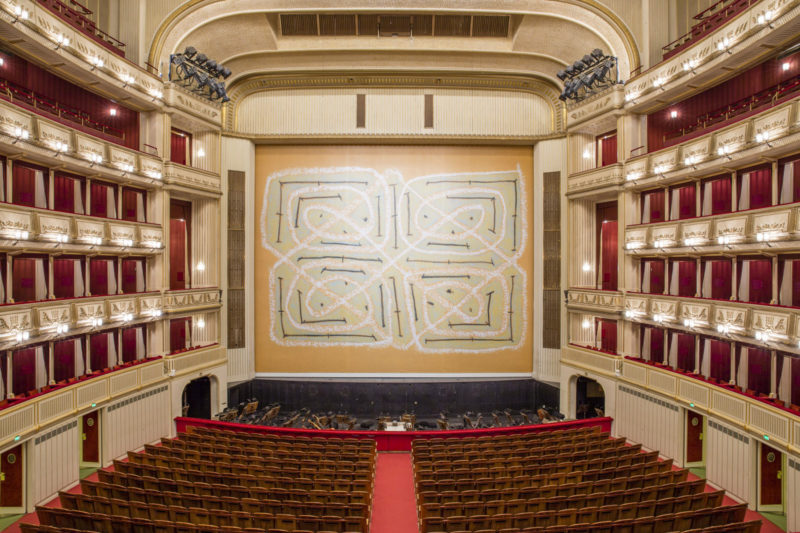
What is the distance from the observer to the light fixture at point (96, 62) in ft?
40.9

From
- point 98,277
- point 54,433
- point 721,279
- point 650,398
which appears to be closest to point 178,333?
point 98,277

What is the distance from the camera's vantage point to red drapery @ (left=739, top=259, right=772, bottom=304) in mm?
11611

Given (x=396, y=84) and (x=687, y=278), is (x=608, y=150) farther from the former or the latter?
(x=396, y=84)

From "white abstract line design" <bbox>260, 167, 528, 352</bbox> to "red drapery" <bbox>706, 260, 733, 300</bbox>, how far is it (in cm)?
645

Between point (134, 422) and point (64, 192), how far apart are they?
23.3 ft

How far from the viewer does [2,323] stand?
999cm

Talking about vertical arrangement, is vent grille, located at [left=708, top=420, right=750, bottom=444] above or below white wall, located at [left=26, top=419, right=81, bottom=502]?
above

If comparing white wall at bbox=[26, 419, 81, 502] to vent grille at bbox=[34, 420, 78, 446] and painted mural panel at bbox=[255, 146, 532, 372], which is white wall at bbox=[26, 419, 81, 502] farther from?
painted mural panel at bbox=[255, 146, 532, 372]

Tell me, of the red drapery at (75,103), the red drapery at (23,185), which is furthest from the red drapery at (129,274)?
the red drapery at (75,103)

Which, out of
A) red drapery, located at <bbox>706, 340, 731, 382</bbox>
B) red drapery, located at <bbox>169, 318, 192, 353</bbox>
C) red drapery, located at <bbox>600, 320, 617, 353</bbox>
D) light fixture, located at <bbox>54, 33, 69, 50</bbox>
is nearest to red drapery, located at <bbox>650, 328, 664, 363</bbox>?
red drapery, located at <bbox>600, 320, 617, 353</bbox>

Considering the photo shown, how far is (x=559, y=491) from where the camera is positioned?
27.9 feet

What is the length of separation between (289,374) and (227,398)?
2421mm

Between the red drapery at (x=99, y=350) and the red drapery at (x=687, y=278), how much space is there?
18.0 metres

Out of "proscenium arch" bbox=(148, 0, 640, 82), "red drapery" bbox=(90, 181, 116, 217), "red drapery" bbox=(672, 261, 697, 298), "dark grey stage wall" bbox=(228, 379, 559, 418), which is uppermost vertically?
"proscenium arch" bbox=(148, 0, 640, 82)
